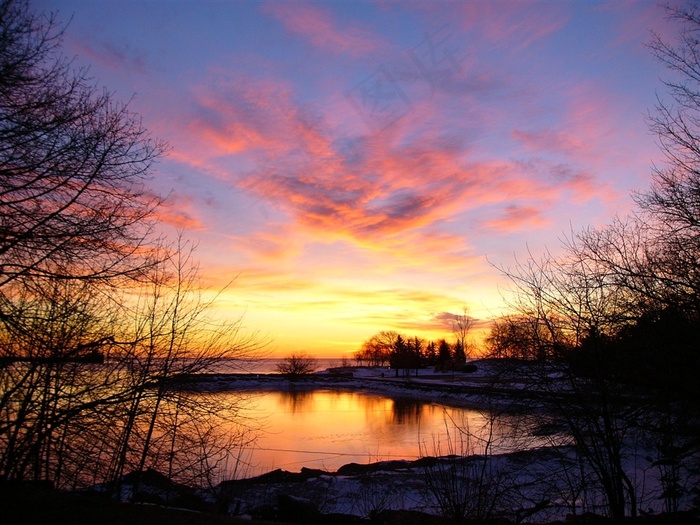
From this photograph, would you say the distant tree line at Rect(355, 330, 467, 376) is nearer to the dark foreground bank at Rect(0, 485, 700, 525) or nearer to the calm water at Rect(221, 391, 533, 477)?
the calm water at Rect(221, 391, 533, 477)

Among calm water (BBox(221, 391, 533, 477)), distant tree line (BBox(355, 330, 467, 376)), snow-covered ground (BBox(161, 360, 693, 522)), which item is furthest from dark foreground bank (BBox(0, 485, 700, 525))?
distant tree line (BBox(355, 330, 467, 376))

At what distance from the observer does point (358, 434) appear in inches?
944

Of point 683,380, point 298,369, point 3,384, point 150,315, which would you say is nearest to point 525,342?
point 683,380

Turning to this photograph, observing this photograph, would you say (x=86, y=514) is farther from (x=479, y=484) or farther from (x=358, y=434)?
(x=358, y=434)

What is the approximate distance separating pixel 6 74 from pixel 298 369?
6980 cm

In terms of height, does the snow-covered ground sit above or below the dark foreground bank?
below

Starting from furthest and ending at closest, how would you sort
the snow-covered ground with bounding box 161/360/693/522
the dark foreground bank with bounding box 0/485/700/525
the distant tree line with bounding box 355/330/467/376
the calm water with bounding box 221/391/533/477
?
the distant tree line with bounding box 355/330/467/376
the calm water with bounding box 221/391/533/477
the snow-covered ground with bounding box 161/360/693/522
the dark foreground bank with bounding box 0/485/700/525

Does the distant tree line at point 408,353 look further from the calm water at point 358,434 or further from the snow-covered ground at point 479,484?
the snow-covered ground at point 479,484

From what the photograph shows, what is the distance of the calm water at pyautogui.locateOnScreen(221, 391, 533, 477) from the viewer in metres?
16.8

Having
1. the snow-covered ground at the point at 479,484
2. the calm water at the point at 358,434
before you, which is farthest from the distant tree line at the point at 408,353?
the snow-covered ground at the point at 479,484

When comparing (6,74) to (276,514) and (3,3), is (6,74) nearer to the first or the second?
(3,3)

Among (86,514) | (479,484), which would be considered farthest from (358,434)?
(86,514)

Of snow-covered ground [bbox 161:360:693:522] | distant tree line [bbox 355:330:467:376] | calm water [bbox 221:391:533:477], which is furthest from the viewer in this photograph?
distant tree line [bbox 355:330:467:376]

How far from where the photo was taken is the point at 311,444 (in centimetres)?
2158
